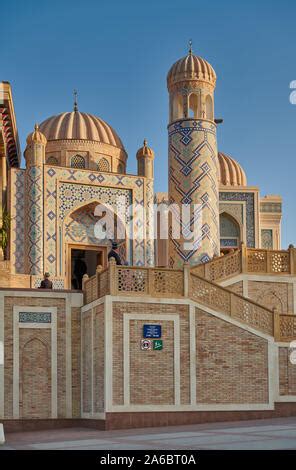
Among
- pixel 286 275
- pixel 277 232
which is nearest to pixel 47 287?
pixel 286 275

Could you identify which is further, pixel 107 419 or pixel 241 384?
pixel 241 384

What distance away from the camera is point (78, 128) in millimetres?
30359

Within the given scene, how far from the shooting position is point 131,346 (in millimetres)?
17344

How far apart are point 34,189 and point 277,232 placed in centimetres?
1280

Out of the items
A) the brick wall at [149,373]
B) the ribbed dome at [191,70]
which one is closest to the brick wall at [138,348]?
the brick wall at [149,373]

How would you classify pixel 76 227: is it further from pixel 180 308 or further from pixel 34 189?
pixel 180 308

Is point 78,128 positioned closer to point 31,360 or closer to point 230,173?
point 230,173

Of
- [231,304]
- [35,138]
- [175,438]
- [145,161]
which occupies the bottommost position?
[175,438]

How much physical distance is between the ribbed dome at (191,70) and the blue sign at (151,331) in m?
12.2

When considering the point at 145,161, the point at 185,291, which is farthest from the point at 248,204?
the point at 185,291

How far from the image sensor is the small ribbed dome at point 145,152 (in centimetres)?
2931

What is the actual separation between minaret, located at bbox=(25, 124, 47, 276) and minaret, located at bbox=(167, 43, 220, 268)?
A: 154 inches

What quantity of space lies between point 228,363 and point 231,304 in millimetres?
1230

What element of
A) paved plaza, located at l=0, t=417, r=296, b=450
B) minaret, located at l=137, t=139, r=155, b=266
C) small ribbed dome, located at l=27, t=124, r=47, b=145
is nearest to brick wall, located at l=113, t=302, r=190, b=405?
→ paved plaza, located at l=0, t=417, r=296, b=450
